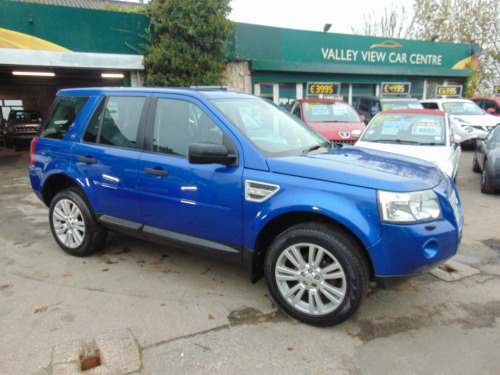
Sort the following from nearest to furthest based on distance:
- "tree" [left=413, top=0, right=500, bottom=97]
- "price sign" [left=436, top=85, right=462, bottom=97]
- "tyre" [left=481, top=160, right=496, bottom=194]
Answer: "tyre" [left=481, top=160, right=496, bottom=194], "price sign" [left=436, top=85, right=462, bottom=97], "tree" [left=413, top=0, right=500, bottom=97]

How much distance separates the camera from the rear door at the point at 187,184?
327 cm

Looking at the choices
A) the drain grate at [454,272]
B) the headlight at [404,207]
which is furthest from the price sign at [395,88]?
the headlight at [404,207]

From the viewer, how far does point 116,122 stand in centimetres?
410

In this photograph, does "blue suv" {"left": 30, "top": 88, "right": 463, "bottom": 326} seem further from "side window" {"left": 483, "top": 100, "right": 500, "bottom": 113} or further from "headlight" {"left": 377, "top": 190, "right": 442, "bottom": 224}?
"side window" {"left": 483, "top": 100, "right": 500, "bottom": 113}

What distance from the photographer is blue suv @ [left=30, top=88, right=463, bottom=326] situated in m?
2.81

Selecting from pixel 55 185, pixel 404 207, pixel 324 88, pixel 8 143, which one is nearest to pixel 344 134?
pixel 324 88

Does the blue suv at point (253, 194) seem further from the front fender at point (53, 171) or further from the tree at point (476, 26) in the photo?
the tree at point (476, 26)

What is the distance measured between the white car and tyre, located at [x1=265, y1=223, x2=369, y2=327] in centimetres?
1077

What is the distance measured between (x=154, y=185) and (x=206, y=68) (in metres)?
10.2

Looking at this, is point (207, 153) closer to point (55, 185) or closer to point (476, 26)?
point (55, 185)

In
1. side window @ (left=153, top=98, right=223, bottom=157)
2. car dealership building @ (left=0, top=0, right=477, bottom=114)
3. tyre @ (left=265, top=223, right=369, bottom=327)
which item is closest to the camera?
tyre @ (left=265, top=223, right=369, bottom=327)

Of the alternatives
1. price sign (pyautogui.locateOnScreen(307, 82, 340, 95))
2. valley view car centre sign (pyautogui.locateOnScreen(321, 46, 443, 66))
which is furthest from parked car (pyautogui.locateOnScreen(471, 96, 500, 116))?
price sign (pyautogui.locateOnScreen(307, 82, 340, 95))

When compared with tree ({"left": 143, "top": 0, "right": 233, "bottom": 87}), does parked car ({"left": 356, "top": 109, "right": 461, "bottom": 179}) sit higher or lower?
lower

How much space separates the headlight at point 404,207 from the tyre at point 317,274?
13.7 inches
